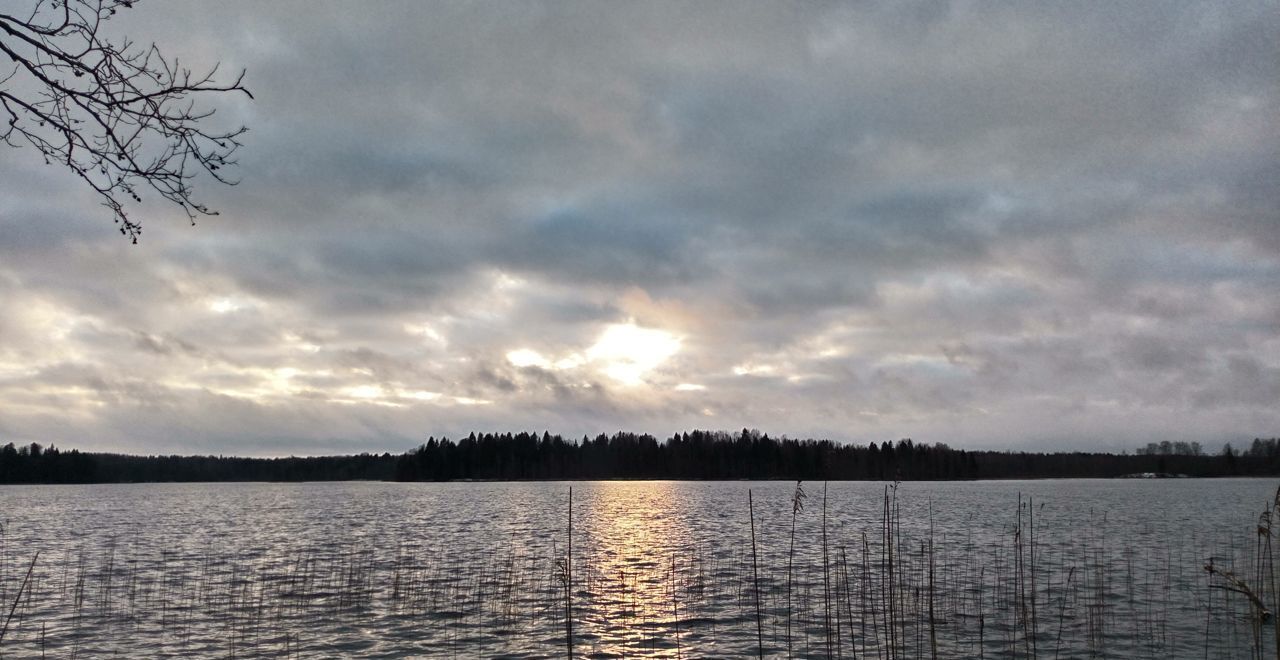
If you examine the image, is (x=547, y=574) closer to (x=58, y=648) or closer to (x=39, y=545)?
(x=58, y=648)

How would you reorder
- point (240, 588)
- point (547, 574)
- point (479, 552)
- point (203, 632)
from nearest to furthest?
1. point (203, 632)
2. point (240, 588)
3. point (547, 574)
4. point (479, 552)

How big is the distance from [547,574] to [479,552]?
8028mm

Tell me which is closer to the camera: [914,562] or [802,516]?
[914,562]

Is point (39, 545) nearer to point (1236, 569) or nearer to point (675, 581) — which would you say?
point (675, 581)

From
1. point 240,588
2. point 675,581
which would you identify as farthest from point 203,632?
point 675,581

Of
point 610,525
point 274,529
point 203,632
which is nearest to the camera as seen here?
point 203,632

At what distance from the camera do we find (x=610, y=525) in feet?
187

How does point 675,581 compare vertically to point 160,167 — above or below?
below

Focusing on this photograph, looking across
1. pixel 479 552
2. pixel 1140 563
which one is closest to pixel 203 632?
pixel 479 552

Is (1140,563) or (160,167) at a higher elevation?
(160,167)

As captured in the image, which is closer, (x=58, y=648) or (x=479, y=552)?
(x=58, y=648)

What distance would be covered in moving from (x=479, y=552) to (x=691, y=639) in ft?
62.8

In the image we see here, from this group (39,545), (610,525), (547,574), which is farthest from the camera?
(610,525)

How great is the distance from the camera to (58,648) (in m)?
19.4
